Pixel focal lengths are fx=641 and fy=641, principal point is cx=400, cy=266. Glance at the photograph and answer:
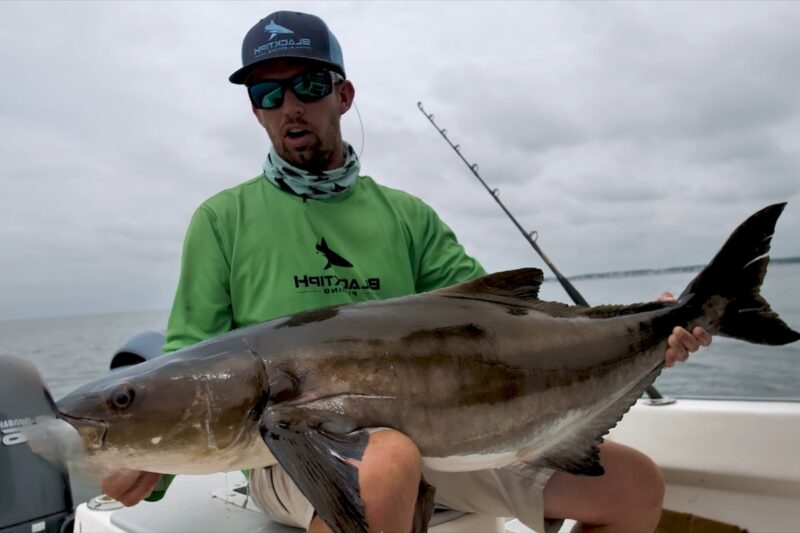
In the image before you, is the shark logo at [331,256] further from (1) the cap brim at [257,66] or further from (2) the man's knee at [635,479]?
(2) the man's knee at [635,479]

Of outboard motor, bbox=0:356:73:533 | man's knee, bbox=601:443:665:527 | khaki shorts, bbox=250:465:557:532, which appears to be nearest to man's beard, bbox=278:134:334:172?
khaki shorts, bbox=250:465:557:532

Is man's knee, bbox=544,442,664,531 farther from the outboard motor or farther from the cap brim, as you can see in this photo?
the outboard motor

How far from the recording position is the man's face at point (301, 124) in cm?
289

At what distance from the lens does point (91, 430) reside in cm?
176

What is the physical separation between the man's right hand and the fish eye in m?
0.25

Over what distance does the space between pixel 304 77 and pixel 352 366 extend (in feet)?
5.09

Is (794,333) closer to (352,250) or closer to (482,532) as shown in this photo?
(482,532)

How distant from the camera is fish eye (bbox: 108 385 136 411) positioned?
177cm

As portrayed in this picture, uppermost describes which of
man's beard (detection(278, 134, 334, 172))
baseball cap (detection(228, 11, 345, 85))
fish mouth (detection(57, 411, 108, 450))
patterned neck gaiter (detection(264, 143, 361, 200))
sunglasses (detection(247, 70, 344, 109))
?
baseball cap (detection(228, 11, 345, 85))

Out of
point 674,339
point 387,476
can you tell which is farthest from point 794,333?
point 387,476

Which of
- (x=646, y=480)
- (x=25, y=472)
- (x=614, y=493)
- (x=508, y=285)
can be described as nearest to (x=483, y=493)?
(x=614, y=493)

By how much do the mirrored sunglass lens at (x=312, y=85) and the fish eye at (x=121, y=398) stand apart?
162 centimetres

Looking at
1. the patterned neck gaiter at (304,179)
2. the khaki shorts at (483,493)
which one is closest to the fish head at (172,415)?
the khaki shorts at (483,493)

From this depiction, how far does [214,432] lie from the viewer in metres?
1.78
